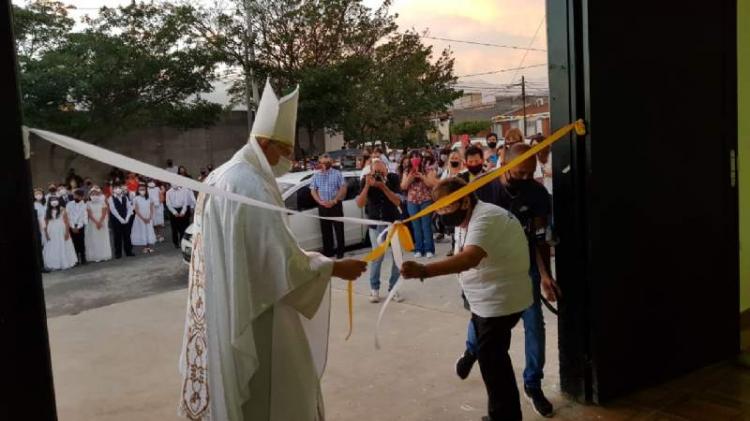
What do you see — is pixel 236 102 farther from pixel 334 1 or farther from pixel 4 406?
pixel 4 406

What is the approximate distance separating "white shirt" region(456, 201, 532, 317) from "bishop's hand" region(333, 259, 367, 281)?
61 centimetres

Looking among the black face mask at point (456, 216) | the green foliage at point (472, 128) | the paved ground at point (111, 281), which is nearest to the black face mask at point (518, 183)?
the black face mask at point (456, 216)

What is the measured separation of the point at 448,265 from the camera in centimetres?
288

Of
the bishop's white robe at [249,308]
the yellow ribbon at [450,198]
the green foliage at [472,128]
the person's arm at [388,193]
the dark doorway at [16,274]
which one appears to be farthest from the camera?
the green foliage at [472,128]

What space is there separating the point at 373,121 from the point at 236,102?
148 inches

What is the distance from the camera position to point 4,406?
67.5 inches

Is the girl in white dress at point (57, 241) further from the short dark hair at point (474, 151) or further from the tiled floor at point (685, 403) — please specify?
the tiled floor at point (685, 403)

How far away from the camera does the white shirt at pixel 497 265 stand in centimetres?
304

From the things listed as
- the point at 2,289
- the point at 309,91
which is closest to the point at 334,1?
the point at 309,91

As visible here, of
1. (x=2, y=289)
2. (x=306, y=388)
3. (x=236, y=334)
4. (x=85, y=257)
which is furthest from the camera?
(x=85, y=257)

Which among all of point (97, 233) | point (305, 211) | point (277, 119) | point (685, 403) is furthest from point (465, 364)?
point (97, 233)

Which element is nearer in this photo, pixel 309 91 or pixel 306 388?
pixel 306 388

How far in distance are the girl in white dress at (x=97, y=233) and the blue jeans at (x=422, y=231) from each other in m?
5.56

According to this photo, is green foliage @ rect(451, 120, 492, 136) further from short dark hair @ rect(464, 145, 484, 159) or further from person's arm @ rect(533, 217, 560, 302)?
person's arm @ rect(533, 217, 560, 302)
